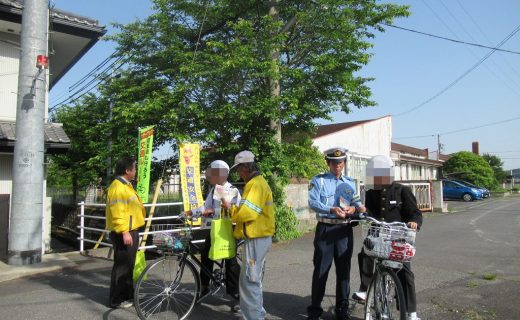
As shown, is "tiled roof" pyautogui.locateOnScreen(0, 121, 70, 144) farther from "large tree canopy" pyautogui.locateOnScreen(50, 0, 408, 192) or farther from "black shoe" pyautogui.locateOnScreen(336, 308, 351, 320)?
"black shoe" pyautogui.locateOnScreen(336, 308, 351, 320)

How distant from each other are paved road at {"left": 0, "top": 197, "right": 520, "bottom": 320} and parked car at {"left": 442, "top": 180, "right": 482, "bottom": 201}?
2104 centimetres

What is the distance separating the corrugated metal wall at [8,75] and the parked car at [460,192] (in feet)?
91.4

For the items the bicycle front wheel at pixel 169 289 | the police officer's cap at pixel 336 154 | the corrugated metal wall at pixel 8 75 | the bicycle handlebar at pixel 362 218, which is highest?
the corrugated metal wall at pixel 8 75

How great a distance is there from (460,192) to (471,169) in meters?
10.7

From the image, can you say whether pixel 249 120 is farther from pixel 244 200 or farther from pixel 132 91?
pixel 244 200

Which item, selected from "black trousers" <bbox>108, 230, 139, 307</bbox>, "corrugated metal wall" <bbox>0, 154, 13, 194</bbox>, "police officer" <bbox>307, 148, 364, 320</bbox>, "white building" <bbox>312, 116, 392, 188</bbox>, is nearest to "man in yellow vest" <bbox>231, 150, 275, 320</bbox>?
"police officer" <bbox>307, 148, 364, 320</bbox>

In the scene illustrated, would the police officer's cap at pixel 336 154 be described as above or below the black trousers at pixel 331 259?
above

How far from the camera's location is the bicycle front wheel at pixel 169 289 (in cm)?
454

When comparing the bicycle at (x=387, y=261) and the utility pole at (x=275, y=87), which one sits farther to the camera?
the utility pole at (x=275, y=87)

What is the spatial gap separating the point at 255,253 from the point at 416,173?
33.0m

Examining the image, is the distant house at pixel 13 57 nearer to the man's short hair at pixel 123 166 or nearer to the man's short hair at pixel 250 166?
the man's short hair at pixel 123 166

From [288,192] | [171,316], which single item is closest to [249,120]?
[288,192]

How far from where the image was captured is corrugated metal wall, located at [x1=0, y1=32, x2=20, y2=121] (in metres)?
9.73

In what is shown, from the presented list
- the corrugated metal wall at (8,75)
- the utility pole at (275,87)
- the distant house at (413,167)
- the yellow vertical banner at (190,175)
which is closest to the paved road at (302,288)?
the yellow vertical banner at (190,175)
